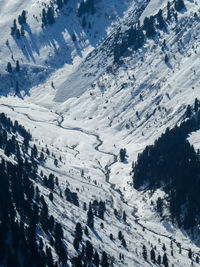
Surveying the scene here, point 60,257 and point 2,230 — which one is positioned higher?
point 2,230

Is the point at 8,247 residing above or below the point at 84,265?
above

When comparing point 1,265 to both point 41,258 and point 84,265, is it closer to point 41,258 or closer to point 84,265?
point 41,258

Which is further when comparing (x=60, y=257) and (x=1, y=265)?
(x=60, y=257)

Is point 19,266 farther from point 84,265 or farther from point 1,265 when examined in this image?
point 84,265

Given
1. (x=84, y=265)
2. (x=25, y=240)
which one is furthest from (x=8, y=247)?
(x=84, y=265)

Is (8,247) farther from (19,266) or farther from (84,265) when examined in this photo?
(84,265)

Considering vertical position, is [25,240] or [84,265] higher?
[25,240]

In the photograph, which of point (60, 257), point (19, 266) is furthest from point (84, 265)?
point (19, 266)

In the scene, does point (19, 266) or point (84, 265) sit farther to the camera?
point (84, 265)
